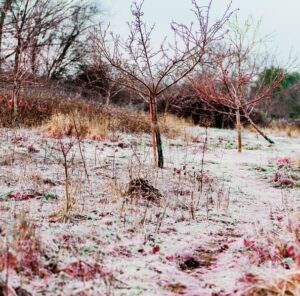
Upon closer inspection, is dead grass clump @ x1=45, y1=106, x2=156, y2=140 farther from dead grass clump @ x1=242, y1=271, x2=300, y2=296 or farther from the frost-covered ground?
dead grass clump @ x1=242, y1=271, x2=300, y2=296

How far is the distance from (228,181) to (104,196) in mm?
2141

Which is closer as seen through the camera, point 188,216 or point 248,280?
point 248,280

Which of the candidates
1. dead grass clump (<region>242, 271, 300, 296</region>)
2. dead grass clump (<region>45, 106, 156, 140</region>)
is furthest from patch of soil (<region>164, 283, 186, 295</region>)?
dead grass clump (<region>45, 106, 156, 140</region>)

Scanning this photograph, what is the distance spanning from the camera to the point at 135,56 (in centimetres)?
506

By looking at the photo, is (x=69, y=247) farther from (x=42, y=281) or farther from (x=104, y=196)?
(x=104, y=196)

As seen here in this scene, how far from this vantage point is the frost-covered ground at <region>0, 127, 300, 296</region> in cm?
206

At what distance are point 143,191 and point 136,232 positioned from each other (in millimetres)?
1033

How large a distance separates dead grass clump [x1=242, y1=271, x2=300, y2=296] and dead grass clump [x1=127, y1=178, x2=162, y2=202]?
6.25ft

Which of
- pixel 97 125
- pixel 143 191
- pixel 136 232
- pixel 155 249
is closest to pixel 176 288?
pixel 155 249

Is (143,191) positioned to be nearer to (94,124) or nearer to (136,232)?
(136,232)

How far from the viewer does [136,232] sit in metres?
2.88

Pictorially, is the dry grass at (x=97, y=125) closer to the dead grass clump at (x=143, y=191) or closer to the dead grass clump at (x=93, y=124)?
the dead grass clump at (x=93, y=124)

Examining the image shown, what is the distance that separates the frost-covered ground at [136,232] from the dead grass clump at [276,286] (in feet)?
0.17

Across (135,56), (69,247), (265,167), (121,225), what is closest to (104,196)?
(121,225)
